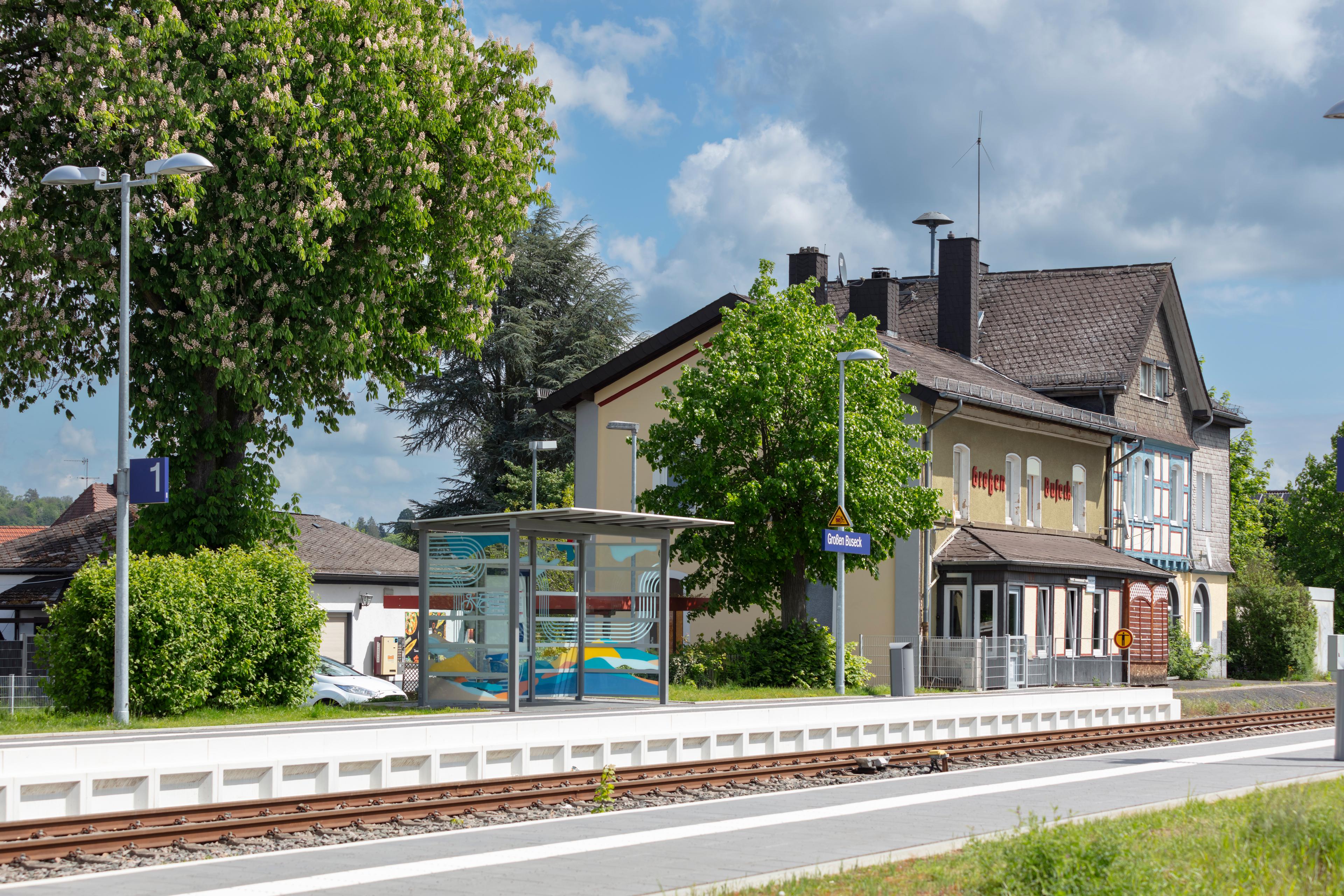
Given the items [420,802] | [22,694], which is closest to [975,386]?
[22,694]

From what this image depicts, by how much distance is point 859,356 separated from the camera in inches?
1123

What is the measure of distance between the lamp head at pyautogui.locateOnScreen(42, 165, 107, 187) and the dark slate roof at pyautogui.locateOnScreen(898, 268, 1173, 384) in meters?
31.3

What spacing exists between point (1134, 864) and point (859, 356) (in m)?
20.1

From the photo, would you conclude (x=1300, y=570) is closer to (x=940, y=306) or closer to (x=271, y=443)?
(x=940, y=306)

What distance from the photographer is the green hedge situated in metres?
21.1

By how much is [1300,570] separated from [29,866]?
74.7 m

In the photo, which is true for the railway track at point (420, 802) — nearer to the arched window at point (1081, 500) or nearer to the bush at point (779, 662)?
the bush at point (779, 662)

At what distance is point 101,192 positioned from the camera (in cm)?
2378

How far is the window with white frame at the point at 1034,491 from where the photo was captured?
137 ft

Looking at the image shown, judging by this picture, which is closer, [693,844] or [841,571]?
[693,844]

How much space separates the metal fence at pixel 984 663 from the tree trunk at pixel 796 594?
295cm

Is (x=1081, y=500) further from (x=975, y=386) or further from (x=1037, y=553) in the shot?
(x=975, y=386)

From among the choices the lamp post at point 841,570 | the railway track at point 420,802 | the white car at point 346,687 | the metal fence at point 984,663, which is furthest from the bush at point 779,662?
the railway track at point 420,802

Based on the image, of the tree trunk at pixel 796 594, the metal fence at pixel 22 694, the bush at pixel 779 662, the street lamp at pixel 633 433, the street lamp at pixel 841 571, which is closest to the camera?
the metal fence at pixel 22 694
